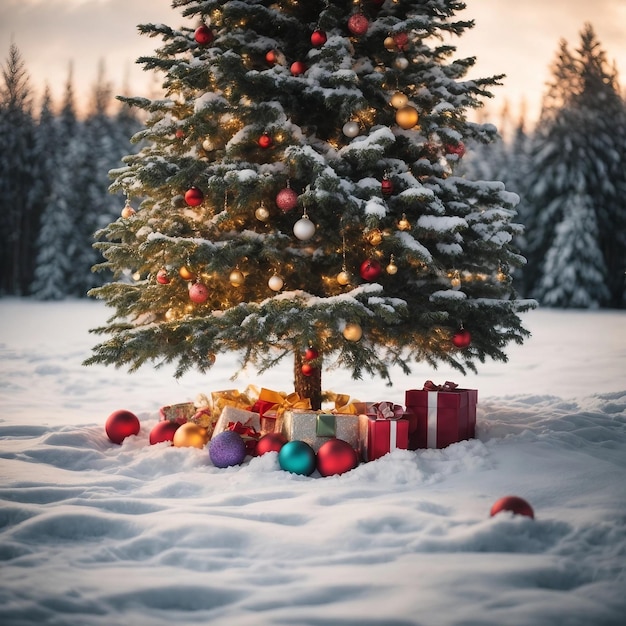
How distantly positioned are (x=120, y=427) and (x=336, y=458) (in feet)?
7.07

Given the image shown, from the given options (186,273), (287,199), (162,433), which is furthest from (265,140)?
(162,433)

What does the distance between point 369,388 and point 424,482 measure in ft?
15.5

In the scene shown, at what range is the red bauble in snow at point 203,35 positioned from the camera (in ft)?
16.2

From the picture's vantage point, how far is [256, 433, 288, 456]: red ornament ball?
4531 millimetres

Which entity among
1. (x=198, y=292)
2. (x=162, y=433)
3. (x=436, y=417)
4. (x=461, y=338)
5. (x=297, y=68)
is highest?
(x=297, y=68)

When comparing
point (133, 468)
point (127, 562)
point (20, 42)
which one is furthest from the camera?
point (20, 42)

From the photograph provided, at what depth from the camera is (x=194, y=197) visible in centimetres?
479

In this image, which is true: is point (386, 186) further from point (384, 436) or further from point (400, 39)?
point (384, 436)

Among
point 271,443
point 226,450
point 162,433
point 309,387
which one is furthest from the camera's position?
point 309,387

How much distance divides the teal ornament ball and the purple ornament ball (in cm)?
39

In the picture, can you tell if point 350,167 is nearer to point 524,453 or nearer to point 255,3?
point 255,3

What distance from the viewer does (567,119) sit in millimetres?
26812

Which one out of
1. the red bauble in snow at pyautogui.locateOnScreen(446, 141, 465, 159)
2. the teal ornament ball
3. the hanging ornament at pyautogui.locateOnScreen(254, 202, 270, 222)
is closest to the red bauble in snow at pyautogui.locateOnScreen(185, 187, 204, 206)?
the hanging ornament at pyautogui.locateOnScreen(254, 202, 270, 222)

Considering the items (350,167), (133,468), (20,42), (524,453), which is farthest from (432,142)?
(20,42)
